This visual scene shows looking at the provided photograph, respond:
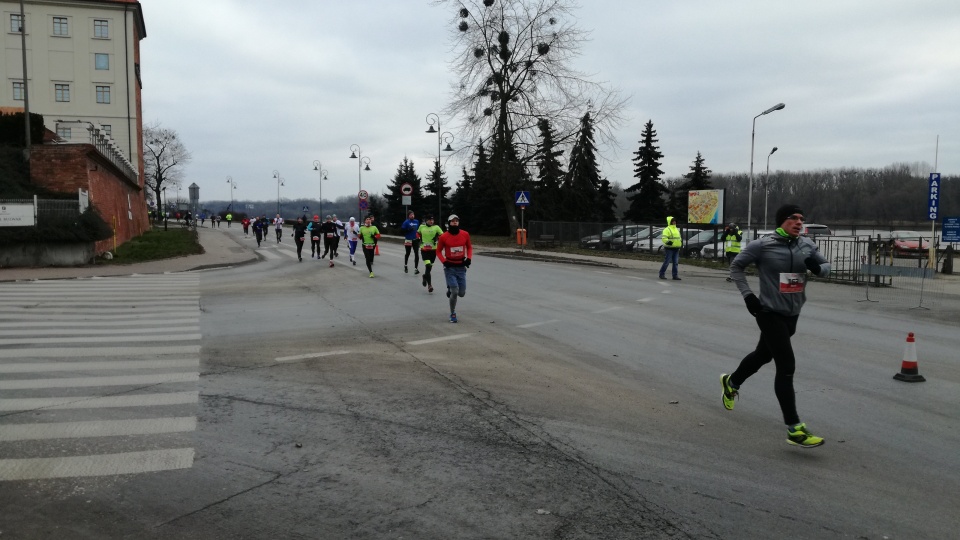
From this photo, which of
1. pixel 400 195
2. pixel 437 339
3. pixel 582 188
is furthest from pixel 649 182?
pixel 437 339

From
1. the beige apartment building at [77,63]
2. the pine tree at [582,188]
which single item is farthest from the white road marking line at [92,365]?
the beige apartment building at [77,63]

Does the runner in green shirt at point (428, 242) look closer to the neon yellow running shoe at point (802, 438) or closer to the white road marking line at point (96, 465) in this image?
the white road marking line at point (96, 465)

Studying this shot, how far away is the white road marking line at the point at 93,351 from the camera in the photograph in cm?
884

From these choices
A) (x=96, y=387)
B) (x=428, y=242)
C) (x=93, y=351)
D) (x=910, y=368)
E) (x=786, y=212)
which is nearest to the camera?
(x=786, y=212)

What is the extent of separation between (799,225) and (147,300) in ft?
44.0

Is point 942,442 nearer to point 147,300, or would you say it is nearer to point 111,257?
point 147,300

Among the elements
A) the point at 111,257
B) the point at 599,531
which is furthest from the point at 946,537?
the point at 111,257

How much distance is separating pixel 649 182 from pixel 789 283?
59.8 metres

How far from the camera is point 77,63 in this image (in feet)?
201

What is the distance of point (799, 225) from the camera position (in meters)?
5.73

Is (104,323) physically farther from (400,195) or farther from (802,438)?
(400,195)

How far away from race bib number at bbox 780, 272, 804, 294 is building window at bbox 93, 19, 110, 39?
69.4 meters

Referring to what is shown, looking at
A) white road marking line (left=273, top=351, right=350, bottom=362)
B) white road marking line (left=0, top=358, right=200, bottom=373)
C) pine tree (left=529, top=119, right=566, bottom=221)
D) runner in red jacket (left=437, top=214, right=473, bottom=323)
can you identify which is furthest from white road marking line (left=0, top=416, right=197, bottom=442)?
pine tree (left=529, top=119, right=566, bottom=221)

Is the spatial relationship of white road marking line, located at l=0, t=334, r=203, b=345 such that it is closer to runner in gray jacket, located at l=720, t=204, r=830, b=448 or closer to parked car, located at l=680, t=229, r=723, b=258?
runner in gray jacket, located at l=720, t=204, r=830, b=448
